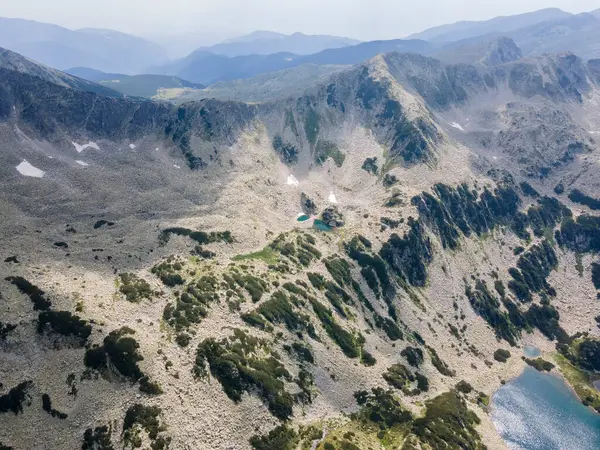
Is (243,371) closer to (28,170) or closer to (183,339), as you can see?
(183,339)

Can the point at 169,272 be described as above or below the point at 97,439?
above

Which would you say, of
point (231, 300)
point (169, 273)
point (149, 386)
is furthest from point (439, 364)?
point (149, 386)

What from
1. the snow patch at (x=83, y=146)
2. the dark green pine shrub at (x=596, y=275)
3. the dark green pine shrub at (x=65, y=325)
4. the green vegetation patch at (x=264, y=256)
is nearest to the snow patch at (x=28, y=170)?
the snow patch at (x=83, y=146)

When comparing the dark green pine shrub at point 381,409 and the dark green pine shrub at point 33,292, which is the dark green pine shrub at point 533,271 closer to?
the dark green pine shrub at point 381,409

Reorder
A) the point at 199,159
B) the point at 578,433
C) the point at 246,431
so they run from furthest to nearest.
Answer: the point at 199,159, the point at 578,433, the point at 246,431

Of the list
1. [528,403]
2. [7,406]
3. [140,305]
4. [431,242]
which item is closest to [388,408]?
[528,403]

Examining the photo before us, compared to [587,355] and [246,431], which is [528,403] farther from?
[246,431]
